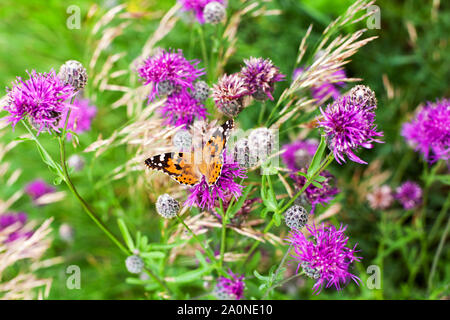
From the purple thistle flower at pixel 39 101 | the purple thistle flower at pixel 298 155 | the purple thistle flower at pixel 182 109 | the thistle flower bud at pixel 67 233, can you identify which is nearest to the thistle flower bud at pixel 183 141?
the purple thistle flower at pixel 182 109

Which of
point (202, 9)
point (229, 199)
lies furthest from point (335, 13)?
point (229, 199)

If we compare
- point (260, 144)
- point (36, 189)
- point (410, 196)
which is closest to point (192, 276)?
point (260, 144)

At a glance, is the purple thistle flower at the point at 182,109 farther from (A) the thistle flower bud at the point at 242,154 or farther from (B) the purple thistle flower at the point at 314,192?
(B) the purple thistle flower at the point at 314,192

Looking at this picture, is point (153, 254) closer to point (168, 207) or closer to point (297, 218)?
point (168, 207)

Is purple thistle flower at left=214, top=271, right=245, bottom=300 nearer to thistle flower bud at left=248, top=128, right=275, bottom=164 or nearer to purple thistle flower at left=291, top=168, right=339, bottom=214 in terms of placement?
purple thistle flower at left=291, top=168, right=339, bottom=214

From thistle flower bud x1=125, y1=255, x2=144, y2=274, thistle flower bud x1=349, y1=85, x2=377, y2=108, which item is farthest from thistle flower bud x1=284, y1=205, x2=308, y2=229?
thistle flower bud x1=125, y1=255, x2=144, y2=274
